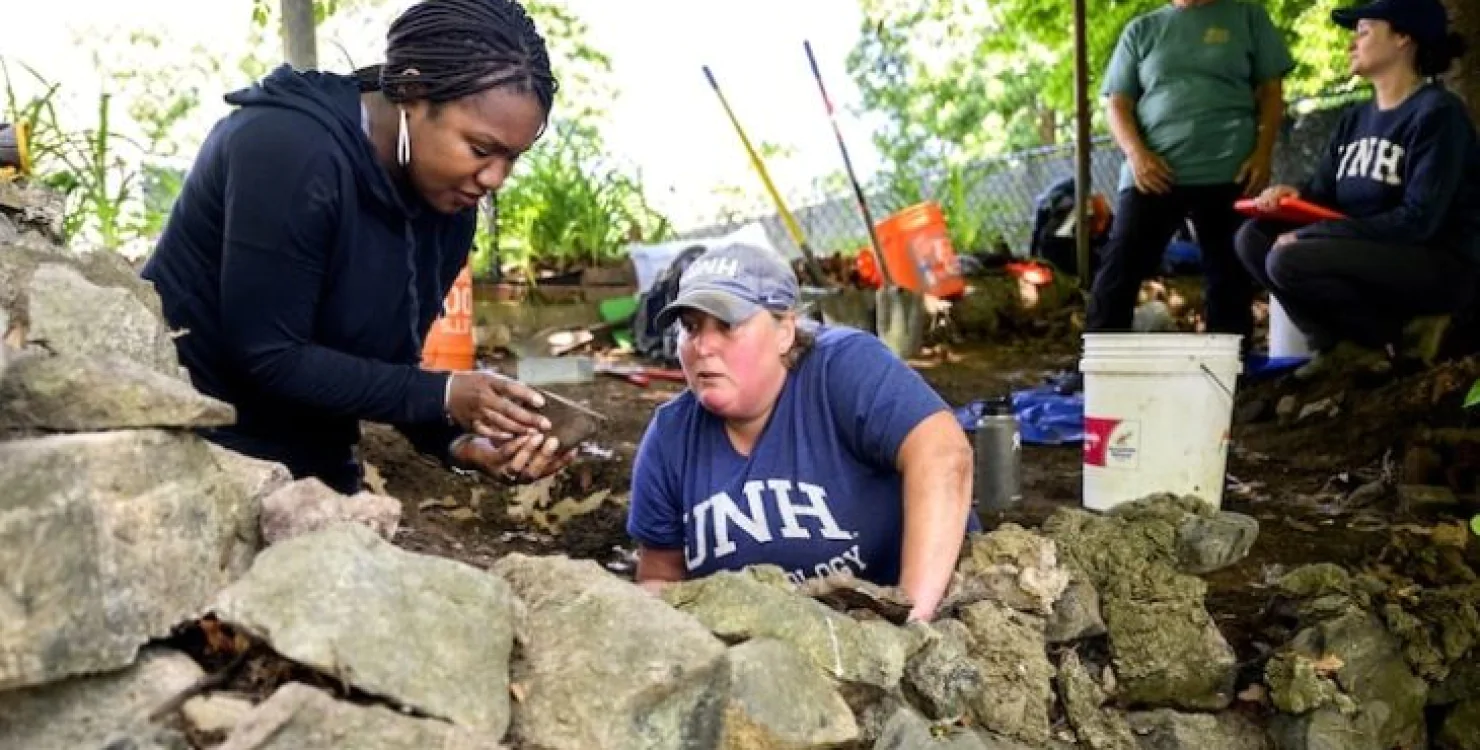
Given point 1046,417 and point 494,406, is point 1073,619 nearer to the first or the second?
point 494,406

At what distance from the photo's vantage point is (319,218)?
202 centimetres

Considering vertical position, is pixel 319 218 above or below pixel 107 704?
above

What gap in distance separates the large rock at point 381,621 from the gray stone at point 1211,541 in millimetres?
1537

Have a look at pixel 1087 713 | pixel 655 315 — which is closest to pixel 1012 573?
pixel 1087 713

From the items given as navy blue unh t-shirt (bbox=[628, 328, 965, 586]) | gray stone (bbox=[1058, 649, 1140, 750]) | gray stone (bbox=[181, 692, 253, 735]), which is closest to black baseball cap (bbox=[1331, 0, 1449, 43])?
navy blue unh t-shirt (bbox=[628, 328, 965, 586])

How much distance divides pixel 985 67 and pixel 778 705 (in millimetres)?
17770

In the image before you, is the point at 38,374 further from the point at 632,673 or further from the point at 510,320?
the point at 510,320

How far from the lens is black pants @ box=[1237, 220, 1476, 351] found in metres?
→ 4.55

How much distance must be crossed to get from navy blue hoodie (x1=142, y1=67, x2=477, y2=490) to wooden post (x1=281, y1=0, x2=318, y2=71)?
1.33 metres

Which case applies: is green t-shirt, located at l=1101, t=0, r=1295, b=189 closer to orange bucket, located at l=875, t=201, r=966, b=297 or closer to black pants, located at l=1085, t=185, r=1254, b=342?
black pants, located at l=1085, t=185, r=1254, b=342

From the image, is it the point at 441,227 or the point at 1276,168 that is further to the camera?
the point at 1276,168

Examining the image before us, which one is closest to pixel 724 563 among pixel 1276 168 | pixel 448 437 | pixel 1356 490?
pixel 448 437

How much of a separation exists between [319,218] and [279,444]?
49 cm

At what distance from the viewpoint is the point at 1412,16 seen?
4.37m
